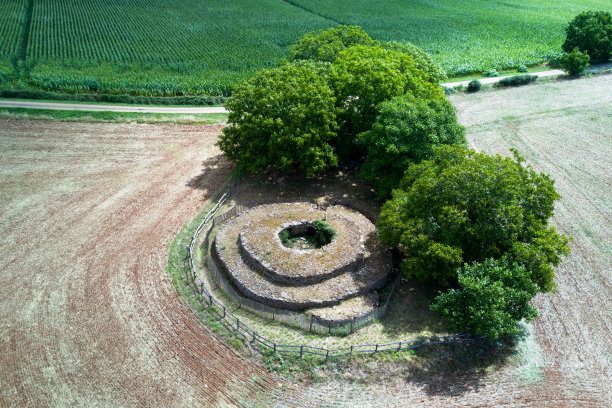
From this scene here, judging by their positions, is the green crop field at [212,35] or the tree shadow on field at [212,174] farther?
the green crop field at [212,35]

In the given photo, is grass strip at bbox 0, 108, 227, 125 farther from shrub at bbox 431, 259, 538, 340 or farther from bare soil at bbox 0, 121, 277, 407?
shrub at bbox 431, 259, 538, 340

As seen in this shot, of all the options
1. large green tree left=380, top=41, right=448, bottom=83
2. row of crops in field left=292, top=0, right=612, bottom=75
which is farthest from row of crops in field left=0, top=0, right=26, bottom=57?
large green tree left=380, top=41, right=448, bottom=83

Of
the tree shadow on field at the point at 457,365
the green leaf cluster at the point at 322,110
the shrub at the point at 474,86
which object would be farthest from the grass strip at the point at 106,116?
the tree shadow on field at the point at 457,365

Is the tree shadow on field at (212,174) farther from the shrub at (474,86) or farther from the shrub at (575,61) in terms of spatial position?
the shrub at (575,61)

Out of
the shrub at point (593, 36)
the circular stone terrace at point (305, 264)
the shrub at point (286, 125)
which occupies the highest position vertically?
the shrub at point (593, 36)

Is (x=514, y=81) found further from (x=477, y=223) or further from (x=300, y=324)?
(x=300, y=324)

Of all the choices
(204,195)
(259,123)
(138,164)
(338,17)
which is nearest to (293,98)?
(259,123)

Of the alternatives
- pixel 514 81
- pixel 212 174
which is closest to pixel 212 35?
pixel 212 174

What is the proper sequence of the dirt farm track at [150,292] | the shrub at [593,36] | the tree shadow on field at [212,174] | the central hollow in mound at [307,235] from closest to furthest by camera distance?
1. the dirt farm track at [150,292]
2. the central hollow in mound at [307,235]
3. the tree shadow on field at [212,174]
4. the shrub at [593,36]
